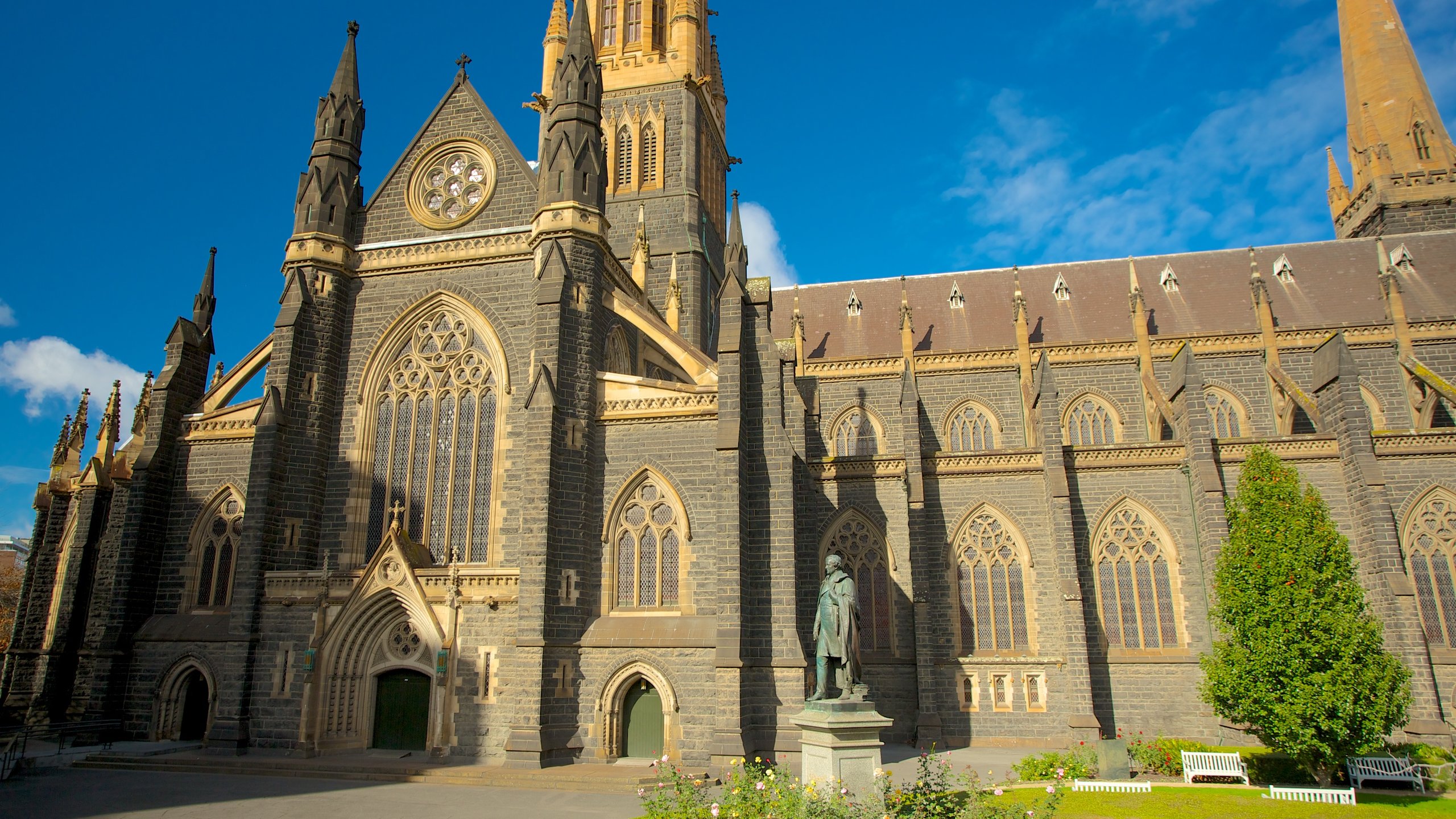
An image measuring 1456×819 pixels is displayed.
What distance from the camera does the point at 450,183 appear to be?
2219 centimetres

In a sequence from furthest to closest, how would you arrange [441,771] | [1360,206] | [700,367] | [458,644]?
[1360,206]
[700,367]
[458,644]
[441,771]

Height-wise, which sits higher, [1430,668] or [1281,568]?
[1281,568]

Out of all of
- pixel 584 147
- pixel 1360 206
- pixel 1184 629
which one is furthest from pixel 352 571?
pixel 1360 206

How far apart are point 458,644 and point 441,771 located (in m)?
2.71

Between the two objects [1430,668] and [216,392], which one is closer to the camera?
[1430,668]

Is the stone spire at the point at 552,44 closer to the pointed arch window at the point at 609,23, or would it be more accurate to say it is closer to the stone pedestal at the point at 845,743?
the pointed arch window at the point at 609,23

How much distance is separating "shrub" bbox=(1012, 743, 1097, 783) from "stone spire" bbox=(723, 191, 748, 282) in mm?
11636

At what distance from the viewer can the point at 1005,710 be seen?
23141 millimetres

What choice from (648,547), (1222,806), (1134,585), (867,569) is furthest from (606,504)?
(1134,585)

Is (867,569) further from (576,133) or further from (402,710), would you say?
(576,133)

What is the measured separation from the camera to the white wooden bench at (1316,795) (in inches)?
587

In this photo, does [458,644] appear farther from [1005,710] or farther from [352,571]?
[1005,710]

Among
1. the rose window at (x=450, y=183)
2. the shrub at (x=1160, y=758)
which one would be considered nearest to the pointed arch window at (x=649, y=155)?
the rose window at (x=450, y=183)

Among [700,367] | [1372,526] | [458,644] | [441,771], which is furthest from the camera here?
[1372,526]
